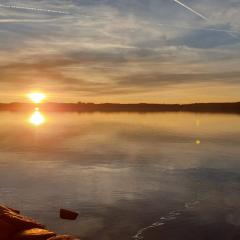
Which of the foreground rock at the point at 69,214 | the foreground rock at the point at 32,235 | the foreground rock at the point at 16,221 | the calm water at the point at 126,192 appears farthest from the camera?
the foreground rock at the point at 69,214

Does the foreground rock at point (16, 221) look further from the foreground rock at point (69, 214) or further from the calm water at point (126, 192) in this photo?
the foreground rock at point (69, 214)

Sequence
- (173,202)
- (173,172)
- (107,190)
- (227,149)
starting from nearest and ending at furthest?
(173,202)
(107,190)
(173,172)
(227,149)

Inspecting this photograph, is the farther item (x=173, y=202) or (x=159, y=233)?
(x=173, y=202)

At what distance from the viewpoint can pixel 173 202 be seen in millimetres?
36812

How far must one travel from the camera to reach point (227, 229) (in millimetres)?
29234

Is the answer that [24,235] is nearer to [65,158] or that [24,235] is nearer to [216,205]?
[216,205]

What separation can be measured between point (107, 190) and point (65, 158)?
3025 centimetres

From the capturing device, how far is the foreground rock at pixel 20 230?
76.1 ft

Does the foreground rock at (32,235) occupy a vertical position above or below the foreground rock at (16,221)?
below

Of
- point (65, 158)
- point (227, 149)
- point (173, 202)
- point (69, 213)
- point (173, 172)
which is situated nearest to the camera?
point (69, 213)

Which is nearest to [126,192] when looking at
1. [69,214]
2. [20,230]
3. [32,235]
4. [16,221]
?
[69,214]

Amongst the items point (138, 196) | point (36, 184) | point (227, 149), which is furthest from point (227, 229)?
point (227, 149)

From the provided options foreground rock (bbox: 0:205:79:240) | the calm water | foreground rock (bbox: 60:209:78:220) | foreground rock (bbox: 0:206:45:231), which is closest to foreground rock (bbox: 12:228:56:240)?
foreground rock (bbox: 0:205:79:240)

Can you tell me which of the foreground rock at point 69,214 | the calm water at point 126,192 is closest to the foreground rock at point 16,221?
the calm water at point 126,192
